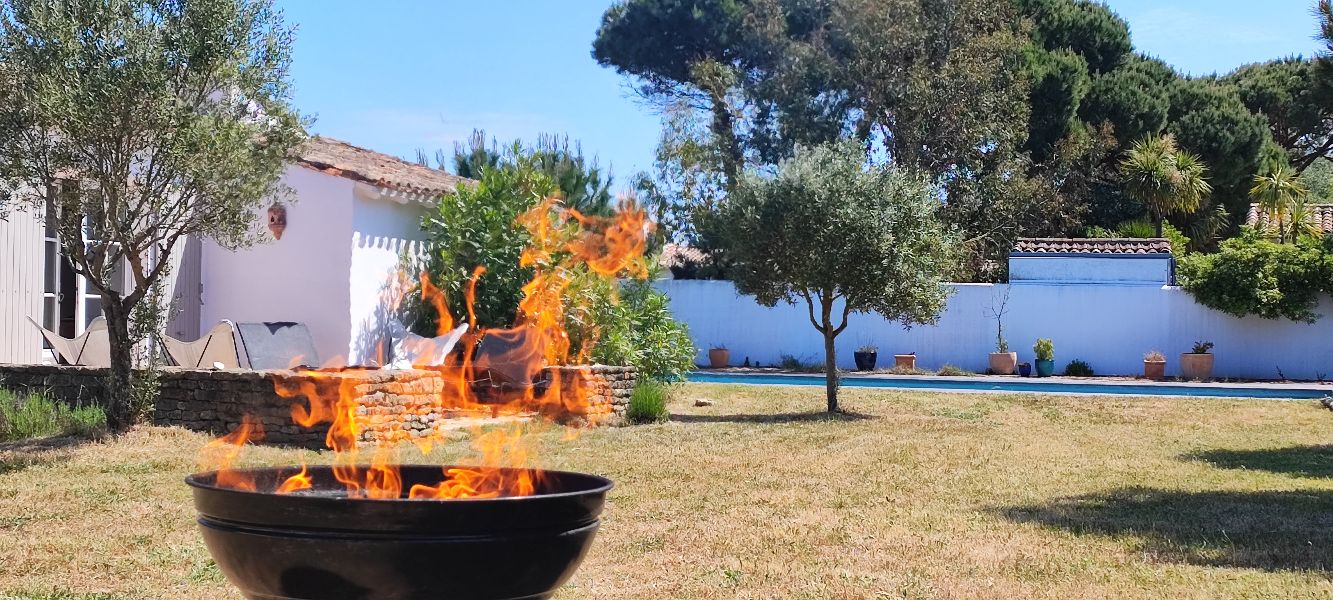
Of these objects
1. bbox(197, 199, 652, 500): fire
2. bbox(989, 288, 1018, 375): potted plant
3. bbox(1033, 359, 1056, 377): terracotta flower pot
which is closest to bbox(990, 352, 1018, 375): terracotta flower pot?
bbox(989, 288, 1018, 375): potted plant

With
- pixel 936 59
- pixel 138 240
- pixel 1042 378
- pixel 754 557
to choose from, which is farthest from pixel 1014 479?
pixel 936 59

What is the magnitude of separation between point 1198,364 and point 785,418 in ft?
44.8

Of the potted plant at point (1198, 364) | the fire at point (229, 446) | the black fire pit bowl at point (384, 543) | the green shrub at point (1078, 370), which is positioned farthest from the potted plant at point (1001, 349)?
the black fire pit bowl at point (384, 543)

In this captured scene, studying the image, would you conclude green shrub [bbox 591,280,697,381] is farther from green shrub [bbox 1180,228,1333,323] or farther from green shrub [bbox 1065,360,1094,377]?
green shrub [bbox 1180,228,1333,323]

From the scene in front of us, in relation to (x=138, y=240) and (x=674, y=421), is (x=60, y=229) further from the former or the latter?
(x=674, y=421)

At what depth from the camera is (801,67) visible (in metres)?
31.1

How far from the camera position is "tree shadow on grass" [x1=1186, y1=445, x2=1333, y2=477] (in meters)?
10.6

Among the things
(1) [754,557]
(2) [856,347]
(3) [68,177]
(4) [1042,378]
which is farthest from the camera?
(2) [856,347]

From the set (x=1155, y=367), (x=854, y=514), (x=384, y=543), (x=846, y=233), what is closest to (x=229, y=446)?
(x=854, y=514)

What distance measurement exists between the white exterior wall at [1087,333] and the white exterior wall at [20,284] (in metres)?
14.5

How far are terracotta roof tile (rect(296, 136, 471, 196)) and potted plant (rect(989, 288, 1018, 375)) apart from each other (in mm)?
13469

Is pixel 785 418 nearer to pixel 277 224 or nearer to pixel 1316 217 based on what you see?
pixel 277 224

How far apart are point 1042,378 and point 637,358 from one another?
13.5 metres

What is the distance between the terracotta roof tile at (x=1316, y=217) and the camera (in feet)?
96.7
